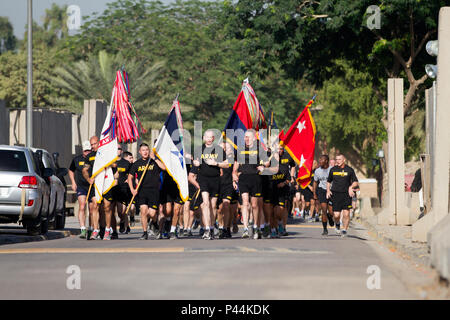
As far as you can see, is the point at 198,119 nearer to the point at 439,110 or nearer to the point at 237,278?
the point at 439,110

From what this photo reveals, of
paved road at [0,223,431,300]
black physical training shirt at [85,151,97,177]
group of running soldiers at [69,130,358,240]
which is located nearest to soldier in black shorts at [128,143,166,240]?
group of running soldiers at [69,130,358,240]

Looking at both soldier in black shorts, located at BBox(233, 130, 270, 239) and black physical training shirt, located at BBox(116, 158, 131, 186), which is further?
black physical training shirt, located at BBox(116, 158, 131, 186)

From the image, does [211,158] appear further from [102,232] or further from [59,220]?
[59,220]

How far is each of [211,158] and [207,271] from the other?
8635 millimetres

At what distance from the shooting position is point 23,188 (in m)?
21.2

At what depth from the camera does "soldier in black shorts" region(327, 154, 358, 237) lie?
2261 cm

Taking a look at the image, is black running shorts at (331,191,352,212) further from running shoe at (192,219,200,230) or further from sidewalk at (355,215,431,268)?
running shoe at (192,219,200,230)

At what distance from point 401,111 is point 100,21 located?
4336cm

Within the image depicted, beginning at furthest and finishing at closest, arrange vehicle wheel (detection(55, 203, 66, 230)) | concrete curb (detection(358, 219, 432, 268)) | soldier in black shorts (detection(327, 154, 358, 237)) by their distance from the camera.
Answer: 1. vehicle wheel (detection(55, 203, 66, 230))
2. soldier in black shorts (detection(327, 154, 358, 237))
3. concrete curb (detection(358, 219, 432, 268))

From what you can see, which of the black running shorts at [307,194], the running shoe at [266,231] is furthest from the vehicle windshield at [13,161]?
the black running shorts at [307,194]

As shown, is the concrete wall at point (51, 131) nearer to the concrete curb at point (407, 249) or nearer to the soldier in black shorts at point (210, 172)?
the soldier in black shorts at point (210, 172)

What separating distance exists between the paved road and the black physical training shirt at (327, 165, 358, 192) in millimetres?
3845
